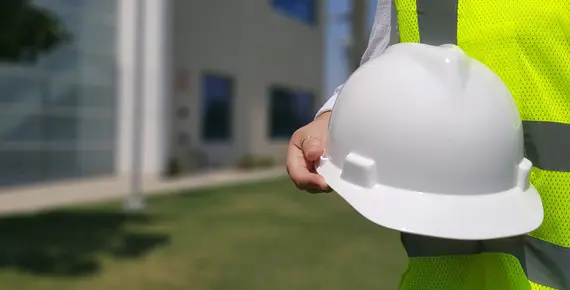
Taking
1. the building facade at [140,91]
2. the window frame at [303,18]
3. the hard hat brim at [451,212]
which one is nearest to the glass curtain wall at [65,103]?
the building facade at [140,91]

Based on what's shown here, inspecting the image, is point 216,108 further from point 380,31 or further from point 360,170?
point 360,170

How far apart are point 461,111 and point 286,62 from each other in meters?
21.0

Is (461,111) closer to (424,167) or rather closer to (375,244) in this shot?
(424,167)

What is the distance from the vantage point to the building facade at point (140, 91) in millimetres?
12297

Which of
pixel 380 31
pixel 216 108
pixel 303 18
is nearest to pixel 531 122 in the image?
pixel 380 31

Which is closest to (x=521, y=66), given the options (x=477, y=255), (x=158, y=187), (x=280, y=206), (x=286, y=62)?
(x=477, y=255)

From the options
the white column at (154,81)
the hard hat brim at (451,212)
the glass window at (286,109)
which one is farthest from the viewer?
the glass window at (286,109)

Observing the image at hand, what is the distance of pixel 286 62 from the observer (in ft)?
71.8

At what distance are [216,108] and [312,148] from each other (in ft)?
55.9

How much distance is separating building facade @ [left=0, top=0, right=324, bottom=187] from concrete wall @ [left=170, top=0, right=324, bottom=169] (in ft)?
0.11

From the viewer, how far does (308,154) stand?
1211 mm

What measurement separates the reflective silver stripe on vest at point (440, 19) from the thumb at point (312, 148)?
0.89 feet

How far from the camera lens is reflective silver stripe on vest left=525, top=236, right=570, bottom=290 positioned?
1.12 meters

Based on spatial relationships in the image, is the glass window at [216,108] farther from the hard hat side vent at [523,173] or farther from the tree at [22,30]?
the hard hat side vent at [523,173]
